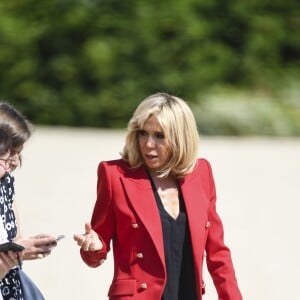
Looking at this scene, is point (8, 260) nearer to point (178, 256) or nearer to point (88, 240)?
point (88, 240)

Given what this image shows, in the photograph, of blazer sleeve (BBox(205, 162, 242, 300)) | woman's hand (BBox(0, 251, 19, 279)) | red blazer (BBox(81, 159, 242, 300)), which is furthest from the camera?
blazer sleeve (BBox(205, 162, 242, 300))

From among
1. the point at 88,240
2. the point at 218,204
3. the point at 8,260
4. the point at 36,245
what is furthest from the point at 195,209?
the point at 218,204

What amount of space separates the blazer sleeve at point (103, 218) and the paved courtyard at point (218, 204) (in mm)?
2509

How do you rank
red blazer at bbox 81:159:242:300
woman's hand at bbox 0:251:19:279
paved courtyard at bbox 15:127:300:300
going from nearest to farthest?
woman's hand at bbox 0:251:19:279, red blazer at bbox 81:159:242:300, paved courtyard at bbox 15:127:300:300

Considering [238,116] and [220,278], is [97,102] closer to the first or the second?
[238,116]

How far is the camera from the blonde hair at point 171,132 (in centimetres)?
568

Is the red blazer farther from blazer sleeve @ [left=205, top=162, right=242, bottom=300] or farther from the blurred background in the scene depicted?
the blurred background

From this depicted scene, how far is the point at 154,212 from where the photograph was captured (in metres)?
5.67

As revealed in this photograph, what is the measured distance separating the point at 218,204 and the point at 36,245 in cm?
352

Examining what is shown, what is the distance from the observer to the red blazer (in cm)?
564

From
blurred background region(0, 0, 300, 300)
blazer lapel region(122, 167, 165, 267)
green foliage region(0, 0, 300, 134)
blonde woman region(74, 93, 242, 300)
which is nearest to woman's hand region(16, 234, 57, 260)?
blonde woman region(74, 93, 242, 300)

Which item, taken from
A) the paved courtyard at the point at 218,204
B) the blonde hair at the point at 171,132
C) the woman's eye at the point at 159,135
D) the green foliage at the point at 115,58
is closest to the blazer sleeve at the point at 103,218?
the blonde hair at the point at 171,132

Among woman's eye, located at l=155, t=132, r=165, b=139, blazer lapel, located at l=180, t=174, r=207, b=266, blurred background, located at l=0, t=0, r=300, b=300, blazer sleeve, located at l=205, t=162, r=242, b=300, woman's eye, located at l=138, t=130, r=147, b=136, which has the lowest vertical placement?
blazer sleeve, located at l=205, t=162, r=242, b=300

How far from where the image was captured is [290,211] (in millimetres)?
Result: 8812
